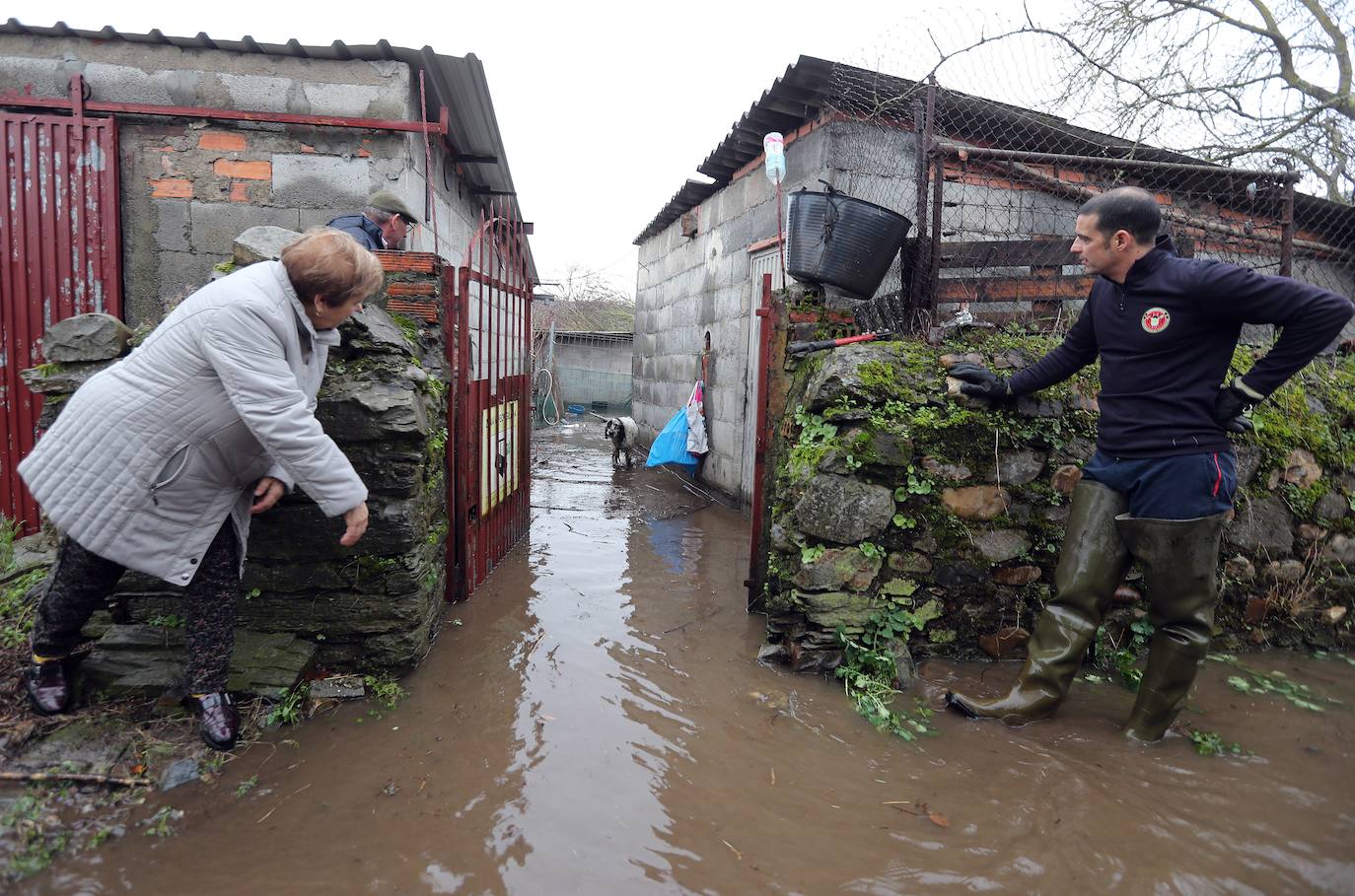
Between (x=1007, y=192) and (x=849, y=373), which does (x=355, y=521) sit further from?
(x=1007, y=192)

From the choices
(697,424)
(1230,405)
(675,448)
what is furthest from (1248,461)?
(675,448)

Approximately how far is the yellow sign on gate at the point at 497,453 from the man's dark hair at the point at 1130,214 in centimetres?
322

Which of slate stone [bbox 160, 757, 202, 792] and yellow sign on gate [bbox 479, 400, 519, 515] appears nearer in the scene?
slate stone [bbox 160, 757, 202, 792]

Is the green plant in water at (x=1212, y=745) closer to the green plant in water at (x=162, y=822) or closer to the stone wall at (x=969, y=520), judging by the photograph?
the stone wall at (x=969, y=520)

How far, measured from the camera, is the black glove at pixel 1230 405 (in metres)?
2.50

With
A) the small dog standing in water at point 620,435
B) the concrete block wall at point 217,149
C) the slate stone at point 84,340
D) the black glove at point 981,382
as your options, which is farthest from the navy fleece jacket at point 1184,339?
the small dog standing in water at point 620,435

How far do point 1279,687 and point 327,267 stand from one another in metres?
4.02

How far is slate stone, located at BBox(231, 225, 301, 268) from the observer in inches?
118

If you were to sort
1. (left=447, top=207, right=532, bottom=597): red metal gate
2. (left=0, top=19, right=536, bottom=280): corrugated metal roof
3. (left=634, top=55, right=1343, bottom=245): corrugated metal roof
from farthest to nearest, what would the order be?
(left=634, top=55, right=1343, bottom=245): corrugated metal roof < (left=0, top=19, right=536, bottom=280): corrugated metal roof < (left=447, top=207, right=532, bottom=597): red metal gate

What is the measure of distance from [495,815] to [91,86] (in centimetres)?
545

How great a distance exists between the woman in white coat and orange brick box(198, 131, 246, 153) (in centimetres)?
337

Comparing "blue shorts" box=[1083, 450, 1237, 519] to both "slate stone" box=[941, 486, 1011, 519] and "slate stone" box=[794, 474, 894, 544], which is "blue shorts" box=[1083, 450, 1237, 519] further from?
"slate stone" box=[794, 474, 894, 544]

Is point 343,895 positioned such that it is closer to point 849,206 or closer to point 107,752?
point 107,752

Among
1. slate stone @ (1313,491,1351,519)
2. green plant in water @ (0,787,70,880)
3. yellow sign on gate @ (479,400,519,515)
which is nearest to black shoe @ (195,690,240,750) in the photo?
green plant in water @ (0,787,70,880)
